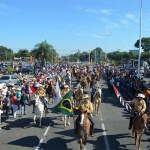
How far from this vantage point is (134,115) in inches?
528

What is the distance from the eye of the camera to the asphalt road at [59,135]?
41.9 ft

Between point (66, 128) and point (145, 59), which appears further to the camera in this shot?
point (145, 59)

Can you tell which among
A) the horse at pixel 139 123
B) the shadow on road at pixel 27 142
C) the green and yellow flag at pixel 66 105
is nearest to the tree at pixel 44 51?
the green and yellow flag at pixel 66 105

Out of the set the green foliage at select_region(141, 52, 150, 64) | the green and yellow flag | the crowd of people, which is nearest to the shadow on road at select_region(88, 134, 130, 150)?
the green and yellow flag

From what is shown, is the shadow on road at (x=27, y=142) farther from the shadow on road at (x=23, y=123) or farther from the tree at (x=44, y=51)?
the tree at (x=44, y=51)

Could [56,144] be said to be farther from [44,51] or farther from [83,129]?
[44,51]

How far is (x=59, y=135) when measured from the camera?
14430 mm

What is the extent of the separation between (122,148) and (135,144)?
2.77 feet

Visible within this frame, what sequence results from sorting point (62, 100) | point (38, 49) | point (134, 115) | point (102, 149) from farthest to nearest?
point (38, 49) → point (62, 100) → point (134, 115) → point (102, 149)

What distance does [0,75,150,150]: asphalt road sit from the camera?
41.9 feet

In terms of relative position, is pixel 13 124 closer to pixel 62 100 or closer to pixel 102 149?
pixel 62 100

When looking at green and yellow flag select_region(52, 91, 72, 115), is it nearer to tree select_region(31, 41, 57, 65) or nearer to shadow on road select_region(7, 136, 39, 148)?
shadow on road select_region(7, 136, 39, 148)

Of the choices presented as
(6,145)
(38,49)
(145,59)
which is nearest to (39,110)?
(6,145)

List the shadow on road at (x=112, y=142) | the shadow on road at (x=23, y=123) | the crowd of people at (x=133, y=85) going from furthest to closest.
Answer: the crowd of people at (x=133, y=85), the shadow on road at (x=23, y=123), the shadow on road at (x=112, y=142)
